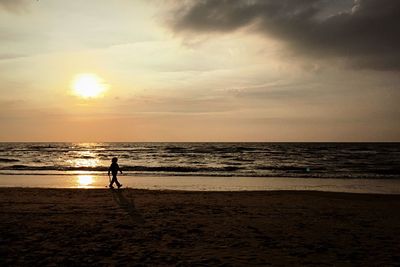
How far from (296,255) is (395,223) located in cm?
484

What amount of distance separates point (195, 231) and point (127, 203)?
5.02 metres

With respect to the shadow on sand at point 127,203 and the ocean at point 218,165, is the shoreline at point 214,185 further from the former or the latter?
the ocean at point 218,165

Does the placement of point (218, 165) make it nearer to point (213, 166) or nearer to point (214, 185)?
point (213, 166)

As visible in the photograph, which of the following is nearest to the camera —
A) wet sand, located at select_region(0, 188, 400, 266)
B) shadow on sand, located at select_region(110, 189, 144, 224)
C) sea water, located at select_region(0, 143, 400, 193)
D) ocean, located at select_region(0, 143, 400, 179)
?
wet sand, located at select_region(0, 188, 400, 266)

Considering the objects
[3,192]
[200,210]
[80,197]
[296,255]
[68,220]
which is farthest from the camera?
[3,192]

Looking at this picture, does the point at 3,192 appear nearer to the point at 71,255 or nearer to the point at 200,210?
the point at 200,210

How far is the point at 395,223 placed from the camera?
10.3 metres

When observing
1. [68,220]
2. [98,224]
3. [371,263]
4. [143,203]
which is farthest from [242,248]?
[143,203]

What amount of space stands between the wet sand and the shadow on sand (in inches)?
1.3

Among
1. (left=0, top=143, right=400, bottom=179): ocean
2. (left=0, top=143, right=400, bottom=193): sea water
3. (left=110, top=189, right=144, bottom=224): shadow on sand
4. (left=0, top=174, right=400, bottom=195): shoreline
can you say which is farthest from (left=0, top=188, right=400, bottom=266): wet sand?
(left=0, top=143, right=400, bottom=179): ocean

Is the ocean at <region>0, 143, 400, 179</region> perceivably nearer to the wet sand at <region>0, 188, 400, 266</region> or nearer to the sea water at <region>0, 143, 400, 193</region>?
the sea water at <region>0, 143, 400, 193</region>

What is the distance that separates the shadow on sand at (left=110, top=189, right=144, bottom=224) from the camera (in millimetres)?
10749

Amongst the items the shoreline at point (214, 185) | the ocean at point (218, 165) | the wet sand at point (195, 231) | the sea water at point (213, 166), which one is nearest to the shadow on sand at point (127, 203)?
the wet sand at point (195, 231)

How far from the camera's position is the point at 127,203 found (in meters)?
13.4
